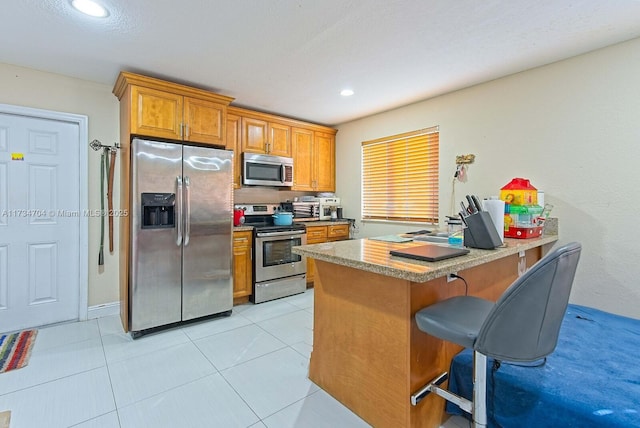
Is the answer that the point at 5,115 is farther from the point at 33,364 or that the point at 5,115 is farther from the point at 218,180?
the point at 33,364

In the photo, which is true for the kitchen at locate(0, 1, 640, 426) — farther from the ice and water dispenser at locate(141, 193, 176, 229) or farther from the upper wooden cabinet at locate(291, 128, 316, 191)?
the upper wooden cabinet at locate(291, 128, 316, 191)

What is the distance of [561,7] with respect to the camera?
1887 millimetres

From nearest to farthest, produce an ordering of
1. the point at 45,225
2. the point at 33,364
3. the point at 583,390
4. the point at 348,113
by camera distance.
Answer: the point at 583,390 < the point at 33,364 < the point at 45,225 < the point at 348,113

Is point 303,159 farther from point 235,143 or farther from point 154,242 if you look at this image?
point 154,242

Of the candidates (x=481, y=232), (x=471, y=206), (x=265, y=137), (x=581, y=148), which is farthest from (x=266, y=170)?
(x=581, y=148)

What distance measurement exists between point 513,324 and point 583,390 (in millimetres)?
581

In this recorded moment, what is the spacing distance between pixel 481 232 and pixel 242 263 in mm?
2576

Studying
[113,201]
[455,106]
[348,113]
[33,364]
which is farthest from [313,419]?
[348,113]

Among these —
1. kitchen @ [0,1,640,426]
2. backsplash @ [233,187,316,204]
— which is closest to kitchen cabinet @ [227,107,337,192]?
backsplash @ [233,187,316,204]

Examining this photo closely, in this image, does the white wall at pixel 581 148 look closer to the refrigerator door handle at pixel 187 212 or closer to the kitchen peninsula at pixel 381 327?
the kitchen peninsula at pixel 381 327

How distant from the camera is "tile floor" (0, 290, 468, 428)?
5.58 feet

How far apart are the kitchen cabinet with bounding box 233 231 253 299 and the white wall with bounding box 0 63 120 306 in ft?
4.03

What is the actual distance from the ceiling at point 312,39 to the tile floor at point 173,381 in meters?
2.42

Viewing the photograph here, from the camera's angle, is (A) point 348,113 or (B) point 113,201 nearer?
(B) point 113,201
